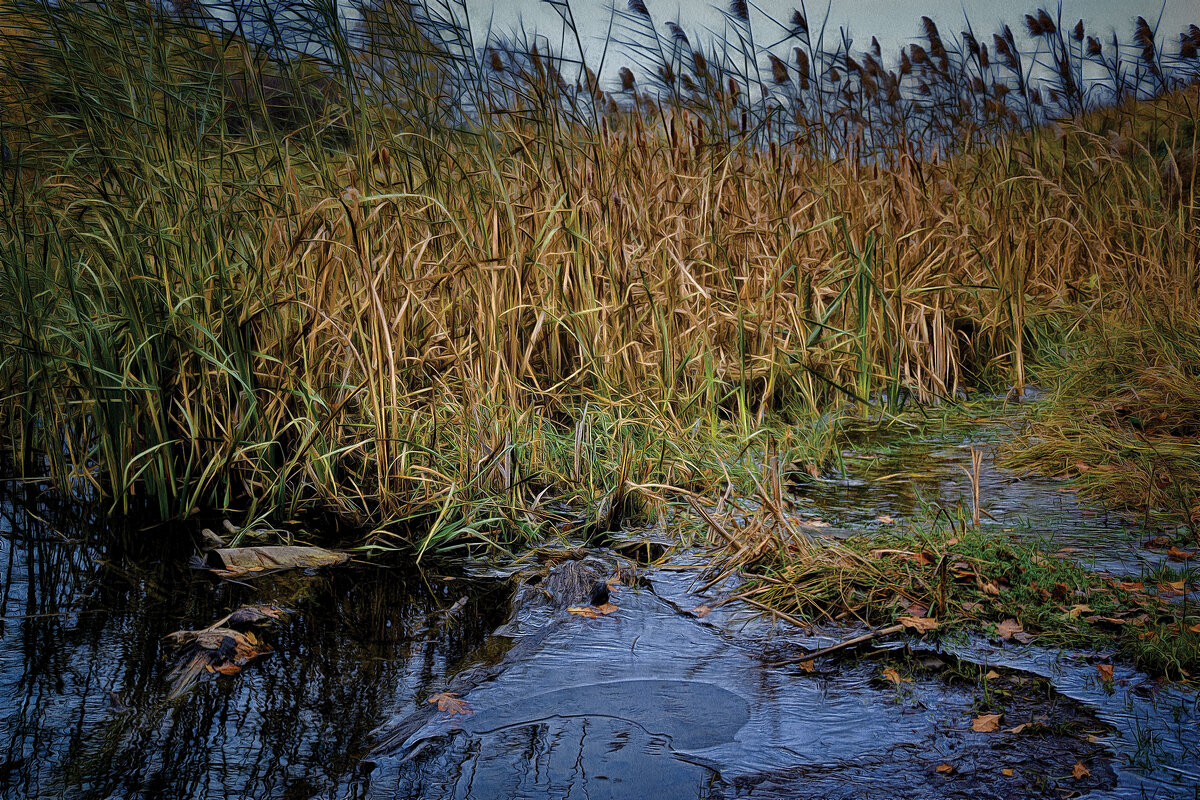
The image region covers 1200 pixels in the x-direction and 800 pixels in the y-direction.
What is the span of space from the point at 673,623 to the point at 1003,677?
0.60 m

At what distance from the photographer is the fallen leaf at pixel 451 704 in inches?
55.7

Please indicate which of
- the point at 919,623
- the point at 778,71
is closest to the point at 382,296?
the point at 919,623

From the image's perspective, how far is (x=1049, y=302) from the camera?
394 cm

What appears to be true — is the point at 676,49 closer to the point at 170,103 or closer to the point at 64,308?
the point at 170,103

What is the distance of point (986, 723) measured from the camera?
51.5 inches

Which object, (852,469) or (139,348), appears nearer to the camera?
(139,348)

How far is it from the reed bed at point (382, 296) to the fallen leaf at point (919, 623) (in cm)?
73

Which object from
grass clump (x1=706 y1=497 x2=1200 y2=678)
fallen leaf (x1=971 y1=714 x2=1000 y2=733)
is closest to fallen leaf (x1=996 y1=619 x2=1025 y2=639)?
grass clump (x1=706 y1=497 x2=1200 y2=678)

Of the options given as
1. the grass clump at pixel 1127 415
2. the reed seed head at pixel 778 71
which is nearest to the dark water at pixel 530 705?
the grass clump at pixel 1127 415

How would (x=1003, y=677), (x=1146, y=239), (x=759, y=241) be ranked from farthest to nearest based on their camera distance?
(x=1146, y=239) < (x=759, y=241) < (x=1003, y=677)

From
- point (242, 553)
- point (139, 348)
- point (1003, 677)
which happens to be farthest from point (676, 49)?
point (1003, 677)

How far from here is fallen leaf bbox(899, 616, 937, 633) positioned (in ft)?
5.25

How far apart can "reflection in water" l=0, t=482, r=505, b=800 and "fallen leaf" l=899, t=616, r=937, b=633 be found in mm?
798

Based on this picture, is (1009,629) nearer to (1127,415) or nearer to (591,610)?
(591,610)
